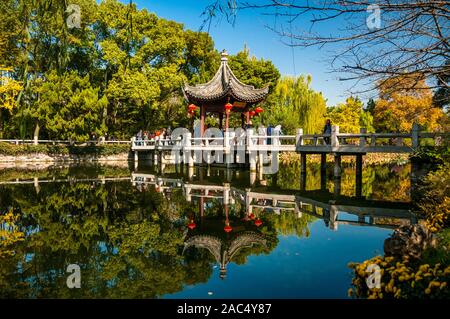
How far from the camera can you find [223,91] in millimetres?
16078

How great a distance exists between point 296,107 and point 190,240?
810 inches

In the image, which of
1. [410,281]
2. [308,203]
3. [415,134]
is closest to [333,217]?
[308,203]

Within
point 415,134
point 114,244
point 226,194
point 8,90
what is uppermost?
point 8,90

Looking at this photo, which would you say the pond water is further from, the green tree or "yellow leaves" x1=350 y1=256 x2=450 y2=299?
the green tree

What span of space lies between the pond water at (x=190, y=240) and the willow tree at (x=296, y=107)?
508 inches

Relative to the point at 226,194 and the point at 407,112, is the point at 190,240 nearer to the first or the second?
the point at 226,194

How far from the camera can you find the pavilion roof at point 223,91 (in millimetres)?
16188

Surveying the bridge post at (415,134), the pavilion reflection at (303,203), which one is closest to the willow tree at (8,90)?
the pavilion reflection at (303,203)

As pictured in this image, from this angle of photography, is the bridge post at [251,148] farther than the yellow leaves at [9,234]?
Yes

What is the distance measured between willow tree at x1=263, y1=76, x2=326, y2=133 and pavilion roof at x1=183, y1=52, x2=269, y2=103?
16.6 feet

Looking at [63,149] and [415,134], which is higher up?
[415,134]

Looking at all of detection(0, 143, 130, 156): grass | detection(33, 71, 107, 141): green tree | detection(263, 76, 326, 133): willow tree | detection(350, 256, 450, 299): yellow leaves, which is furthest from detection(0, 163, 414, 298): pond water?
detection(263, 76, 326, 133): willow tree

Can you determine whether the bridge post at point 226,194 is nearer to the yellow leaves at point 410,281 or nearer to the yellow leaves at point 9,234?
the yellow leaves at point 9,234

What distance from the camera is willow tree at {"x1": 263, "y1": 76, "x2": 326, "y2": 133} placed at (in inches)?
897
